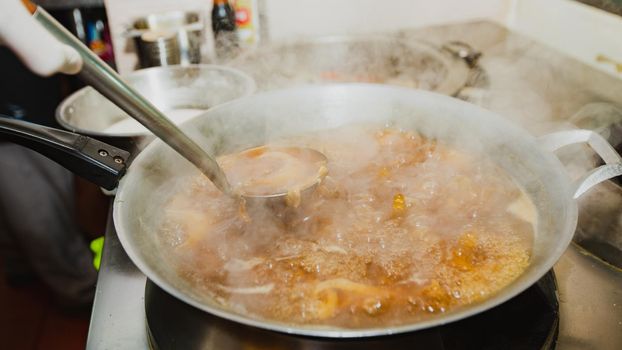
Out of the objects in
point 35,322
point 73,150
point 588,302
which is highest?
point 73,150

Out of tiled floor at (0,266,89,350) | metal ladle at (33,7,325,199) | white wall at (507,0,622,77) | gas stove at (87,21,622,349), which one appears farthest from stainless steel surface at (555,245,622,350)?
tiled floor at (0,266,89,350)

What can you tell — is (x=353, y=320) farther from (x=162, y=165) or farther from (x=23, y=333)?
(x=23, y=333)

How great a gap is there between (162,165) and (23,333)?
228 centimetres

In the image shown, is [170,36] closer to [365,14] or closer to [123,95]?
[365,14]

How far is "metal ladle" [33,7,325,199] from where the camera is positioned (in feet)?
2.91

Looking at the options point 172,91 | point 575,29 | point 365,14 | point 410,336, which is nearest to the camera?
point 410,336

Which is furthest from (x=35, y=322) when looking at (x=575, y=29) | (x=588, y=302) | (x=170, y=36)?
(x=575, y=29)

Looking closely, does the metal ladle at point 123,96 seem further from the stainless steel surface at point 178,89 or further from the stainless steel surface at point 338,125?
the stainless steel surface at point 178,89

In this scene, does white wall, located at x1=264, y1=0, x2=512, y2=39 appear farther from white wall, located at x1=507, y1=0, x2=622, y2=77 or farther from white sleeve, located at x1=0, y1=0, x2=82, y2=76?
white sleeve, located at x1=0, y1=0, x2=82, y2=76

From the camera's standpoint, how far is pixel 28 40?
75 cm

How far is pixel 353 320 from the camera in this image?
1.10 m

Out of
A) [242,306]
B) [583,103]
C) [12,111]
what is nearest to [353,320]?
[242,306]

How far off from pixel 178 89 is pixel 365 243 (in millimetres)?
1478

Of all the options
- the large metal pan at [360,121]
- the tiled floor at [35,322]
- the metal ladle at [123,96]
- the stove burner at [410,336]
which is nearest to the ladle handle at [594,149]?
the large metal pan at [360,121]
